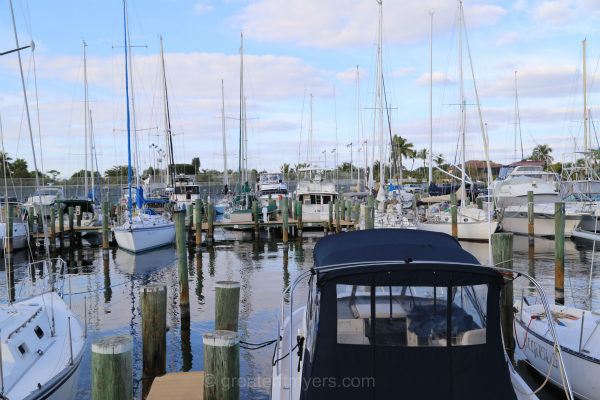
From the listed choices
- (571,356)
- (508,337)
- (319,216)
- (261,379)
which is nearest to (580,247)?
(319,216)

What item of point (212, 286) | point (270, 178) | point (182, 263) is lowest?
point (212, 286)

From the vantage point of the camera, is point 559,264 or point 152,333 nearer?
point 152,333

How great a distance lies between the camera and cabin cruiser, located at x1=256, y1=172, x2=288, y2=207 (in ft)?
134

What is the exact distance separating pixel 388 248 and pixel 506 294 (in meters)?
5.29

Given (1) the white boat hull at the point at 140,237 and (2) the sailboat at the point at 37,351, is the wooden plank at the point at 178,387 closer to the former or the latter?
(2) the sailboat at the point at 37,351

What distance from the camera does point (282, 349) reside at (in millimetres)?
7043

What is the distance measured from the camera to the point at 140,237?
941 inches

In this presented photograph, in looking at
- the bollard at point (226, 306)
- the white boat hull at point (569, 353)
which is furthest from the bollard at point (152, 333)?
the white boat hull at point (569, 353)

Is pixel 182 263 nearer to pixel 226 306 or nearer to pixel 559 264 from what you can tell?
pixel 226 306

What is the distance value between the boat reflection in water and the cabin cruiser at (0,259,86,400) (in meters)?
11.9

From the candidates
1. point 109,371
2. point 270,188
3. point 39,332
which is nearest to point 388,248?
point 109,371

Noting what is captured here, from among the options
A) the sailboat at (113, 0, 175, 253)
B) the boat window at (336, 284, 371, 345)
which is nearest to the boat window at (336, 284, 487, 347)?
the boat window at (336, 284, 371, 345)

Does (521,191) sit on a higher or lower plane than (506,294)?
higher

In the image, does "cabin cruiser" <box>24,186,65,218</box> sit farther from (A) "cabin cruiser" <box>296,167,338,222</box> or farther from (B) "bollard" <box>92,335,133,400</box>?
(B) "bollard" <box>92,335,133,400</box>
